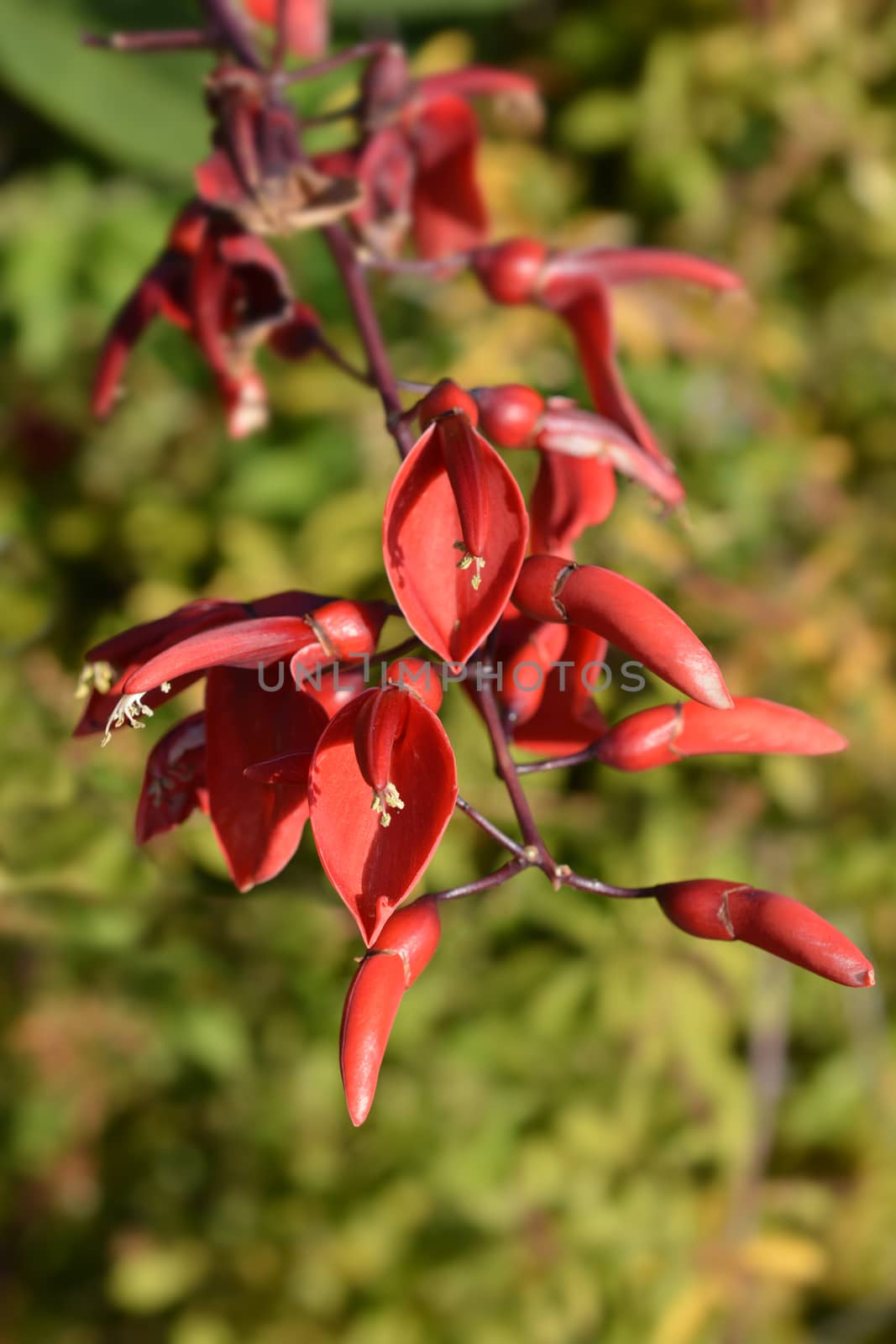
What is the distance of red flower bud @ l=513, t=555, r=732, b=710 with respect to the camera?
60cm

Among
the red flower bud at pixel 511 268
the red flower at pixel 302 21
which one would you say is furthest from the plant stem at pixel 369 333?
the red flower at pixel 302 21

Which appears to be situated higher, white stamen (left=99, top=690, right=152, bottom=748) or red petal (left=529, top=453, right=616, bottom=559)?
white stamen (left=99, top=690, right=152, bottom=748)

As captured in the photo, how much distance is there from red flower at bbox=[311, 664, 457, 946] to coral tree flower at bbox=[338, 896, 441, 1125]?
18 millimetres

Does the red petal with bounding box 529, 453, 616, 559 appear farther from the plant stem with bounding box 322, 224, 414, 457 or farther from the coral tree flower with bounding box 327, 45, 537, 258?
the coral tree flower with bounding box 327, 45, 537, 258

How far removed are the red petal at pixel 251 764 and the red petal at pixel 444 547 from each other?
0.10m

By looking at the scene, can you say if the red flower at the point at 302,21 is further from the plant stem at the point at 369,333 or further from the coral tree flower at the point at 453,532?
the coral tree flower at the point at 453,532

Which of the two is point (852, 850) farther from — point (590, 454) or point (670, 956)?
point (590, 454)

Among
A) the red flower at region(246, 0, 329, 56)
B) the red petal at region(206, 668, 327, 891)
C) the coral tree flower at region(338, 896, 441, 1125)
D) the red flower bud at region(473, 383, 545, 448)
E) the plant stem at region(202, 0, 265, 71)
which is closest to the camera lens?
the coral tree flower at region(338, 896, 441, 1125)

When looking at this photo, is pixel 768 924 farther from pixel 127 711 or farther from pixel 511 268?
pixel 511 268

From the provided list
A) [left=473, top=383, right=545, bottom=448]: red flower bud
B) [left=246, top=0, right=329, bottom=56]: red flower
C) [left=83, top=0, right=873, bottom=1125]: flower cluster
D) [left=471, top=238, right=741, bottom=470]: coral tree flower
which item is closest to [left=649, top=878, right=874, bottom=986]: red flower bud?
[left=83, top=0, right=873, bottom=1125]: flower cluster

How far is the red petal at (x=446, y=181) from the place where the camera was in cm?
110

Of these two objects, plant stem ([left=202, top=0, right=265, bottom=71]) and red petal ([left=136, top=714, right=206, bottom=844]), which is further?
plant stem ([left=202, top=0, right=265, bottom=71])

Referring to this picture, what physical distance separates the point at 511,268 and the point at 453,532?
0.42 meters

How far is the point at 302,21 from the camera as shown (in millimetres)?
1331
